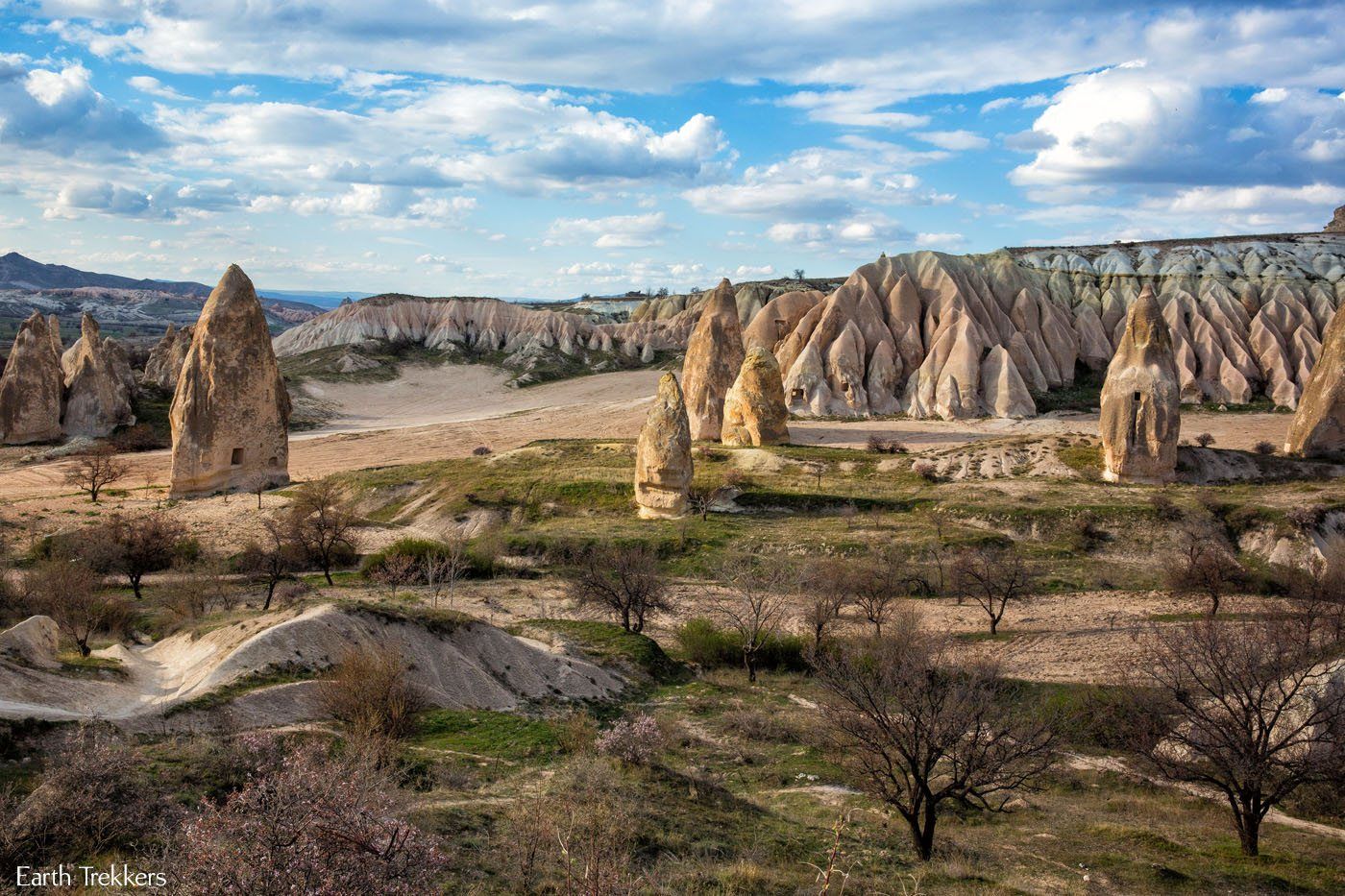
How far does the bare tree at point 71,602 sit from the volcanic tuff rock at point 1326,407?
123ft

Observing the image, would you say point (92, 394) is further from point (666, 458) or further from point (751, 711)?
point (751, 711)

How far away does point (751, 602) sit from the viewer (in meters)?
18.5

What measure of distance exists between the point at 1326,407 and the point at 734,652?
26.8 metres

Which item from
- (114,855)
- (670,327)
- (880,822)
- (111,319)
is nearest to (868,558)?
(880,822)

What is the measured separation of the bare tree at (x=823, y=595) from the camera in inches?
750

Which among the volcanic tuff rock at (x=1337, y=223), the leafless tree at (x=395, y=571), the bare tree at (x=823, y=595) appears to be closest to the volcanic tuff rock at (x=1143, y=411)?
the bare tree at (x=823, y=595)

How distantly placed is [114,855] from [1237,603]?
22605mm

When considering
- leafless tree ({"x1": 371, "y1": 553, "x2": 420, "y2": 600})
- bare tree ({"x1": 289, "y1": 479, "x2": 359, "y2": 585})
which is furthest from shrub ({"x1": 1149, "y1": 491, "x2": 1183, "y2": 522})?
bare tree ({"x1": 289, "y1": 479, "x2": 359, "y2": 585})

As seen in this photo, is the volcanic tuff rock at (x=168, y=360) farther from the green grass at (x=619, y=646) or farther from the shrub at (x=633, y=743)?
the shrub at (x=633, y=743)

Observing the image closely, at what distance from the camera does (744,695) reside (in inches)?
655

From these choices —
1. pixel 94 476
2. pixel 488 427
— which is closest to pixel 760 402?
pixel 488 427

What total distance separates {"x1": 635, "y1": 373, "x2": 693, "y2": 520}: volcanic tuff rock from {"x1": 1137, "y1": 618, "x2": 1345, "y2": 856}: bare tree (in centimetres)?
1681

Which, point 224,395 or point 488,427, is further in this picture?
point 488,427

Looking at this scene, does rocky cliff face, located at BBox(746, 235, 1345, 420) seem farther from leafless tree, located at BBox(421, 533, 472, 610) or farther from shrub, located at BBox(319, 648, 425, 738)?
shrub, located at BBox(319, 648, 425, 738)
